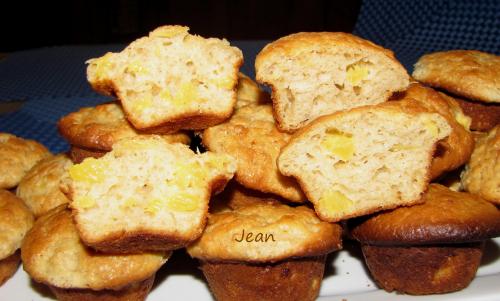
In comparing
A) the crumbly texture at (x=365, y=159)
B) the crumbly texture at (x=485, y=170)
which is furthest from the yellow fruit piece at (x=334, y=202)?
the crumbly texture at (x=485, y=170)

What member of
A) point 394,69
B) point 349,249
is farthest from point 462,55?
point 349,249

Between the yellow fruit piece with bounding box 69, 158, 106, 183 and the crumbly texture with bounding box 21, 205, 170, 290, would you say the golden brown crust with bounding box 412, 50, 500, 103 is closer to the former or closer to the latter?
the crumbly texture with bounding box 21, 205, 170, 290

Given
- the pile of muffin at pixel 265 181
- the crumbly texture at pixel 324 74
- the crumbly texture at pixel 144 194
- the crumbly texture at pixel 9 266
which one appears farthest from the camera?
the crumbly texture at pixel 9 266

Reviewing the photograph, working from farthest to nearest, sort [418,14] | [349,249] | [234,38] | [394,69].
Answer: [234,38] → [418,14] → [349,249] → [394,69]

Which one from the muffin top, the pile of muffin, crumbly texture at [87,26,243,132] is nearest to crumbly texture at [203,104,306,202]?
the pile of muffin

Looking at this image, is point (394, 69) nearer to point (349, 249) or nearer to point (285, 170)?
point (285, 170)

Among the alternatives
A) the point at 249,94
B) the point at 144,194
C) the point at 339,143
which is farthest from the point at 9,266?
the point at 339,143

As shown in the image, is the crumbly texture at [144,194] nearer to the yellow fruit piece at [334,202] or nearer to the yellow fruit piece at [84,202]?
the yellow fruit piece at [84,202]
